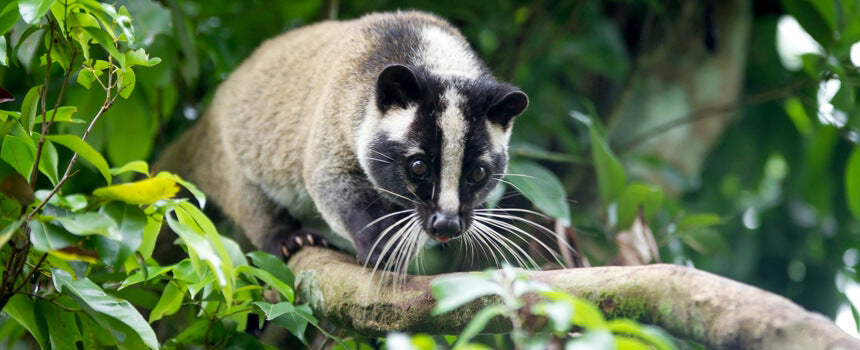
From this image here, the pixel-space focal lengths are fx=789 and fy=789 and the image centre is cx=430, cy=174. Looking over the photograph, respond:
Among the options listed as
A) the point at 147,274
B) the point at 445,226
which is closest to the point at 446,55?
the point at 445,226

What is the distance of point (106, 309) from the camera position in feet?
8.24

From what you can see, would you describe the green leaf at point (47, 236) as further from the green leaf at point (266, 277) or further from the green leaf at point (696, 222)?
the green leaf at point (696, 222)

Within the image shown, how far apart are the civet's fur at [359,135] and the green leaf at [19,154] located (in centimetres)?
144

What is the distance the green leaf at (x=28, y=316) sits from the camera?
8.08 feet

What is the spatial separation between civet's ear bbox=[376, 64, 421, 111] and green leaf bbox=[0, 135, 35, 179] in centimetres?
154

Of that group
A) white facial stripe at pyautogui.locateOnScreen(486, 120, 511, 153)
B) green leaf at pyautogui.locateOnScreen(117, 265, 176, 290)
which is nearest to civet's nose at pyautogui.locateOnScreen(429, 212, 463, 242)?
white facial stripe at pyautogui.locateOnScreen(486, 120, 511, 153)

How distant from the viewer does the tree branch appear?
75.9 inches

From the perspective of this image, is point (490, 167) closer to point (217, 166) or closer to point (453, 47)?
point (453, 47)

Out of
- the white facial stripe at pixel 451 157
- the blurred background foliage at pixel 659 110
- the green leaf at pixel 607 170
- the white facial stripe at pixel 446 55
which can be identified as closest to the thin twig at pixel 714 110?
the blurred background foliage at pixel 659 110

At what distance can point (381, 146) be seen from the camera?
368 cm

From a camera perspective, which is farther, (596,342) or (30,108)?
(30,108)

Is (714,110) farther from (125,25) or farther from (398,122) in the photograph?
(125,25)

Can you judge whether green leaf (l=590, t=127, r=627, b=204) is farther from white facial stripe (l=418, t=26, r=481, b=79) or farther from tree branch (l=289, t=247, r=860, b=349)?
tree branch (l=289, t=247, r=860, b=349)

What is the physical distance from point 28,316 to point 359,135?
5.74 ft
